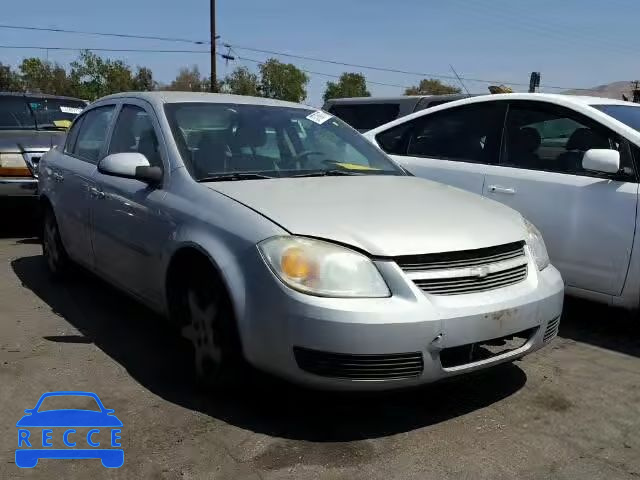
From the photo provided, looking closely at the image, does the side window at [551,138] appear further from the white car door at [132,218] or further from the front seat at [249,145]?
the white car door at [132,218]

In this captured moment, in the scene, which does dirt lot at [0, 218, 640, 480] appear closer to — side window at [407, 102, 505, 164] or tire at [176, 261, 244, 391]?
tire at [176, 261, 244, 391]

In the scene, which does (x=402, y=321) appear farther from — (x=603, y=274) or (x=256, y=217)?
(x=603, y=274)

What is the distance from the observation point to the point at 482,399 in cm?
335

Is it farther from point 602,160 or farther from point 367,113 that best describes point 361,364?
point 367,113

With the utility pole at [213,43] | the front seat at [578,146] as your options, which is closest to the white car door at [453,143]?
the front seat at [578,146]

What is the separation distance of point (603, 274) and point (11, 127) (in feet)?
23.6

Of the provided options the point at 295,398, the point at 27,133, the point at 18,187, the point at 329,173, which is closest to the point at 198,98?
the point at 329,173

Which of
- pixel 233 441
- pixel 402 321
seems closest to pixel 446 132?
pixel 402 321

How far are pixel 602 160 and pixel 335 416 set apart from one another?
2.31 metres

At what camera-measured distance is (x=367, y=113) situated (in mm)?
10461

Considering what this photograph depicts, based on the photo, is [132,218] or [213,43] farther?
[213,43]

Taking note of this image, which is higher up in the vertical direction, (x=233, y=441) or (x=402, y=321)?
(x=402, y=321)

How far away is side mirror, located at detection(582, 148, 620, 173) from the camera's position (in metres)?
4.07

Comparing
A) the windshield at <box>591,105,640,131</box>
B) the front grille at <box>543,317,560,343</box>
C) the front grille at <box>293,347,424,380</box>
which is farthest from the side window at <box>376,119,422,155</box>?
the front grille at <box>293,347,424,380</box>
